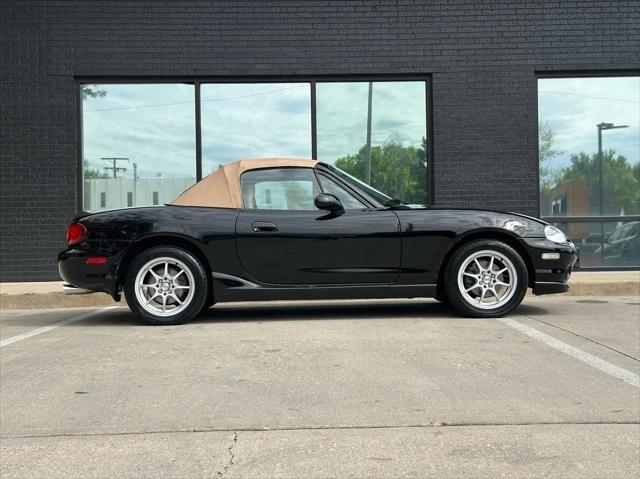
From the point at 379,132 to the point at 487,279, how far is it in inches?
196

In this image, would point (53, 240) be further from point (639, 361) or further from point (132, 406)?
point (639, 361)

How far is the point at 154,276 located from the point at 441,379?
9.77ft

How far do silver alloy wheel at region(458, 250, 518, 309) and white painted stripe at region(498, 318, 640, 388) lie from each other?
12.1 inches

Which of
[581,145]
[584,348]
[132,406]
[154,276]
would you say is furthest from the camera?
[581,145]

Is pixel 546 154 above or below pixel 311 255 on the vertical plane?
above

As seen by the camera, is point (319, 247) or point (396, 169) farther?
point (396, 169)

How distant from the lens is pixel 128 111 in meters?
10.3

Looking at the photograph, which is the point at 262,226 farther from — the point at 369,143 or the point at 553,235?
the point at 369,143

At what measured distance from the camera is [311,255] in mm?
5867

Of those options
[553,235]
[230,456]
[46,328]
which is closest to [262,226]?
[46,328]

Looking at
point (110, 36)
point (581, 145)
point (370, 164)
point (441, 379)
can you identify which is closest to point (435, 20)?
point (370, 164)

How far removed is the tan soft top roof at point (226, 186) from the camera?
608 centimetres

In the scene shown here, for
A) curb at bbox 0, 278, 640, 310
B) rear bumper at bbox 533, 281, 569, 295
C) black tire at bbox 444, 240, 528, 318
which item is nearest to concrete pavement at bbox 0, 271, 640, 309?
curb at bbox 0, 278, 640, 310

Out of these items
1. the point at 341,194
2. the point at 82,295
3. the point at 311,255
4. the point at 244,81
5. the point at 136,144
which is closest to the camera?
the point at 311,255
